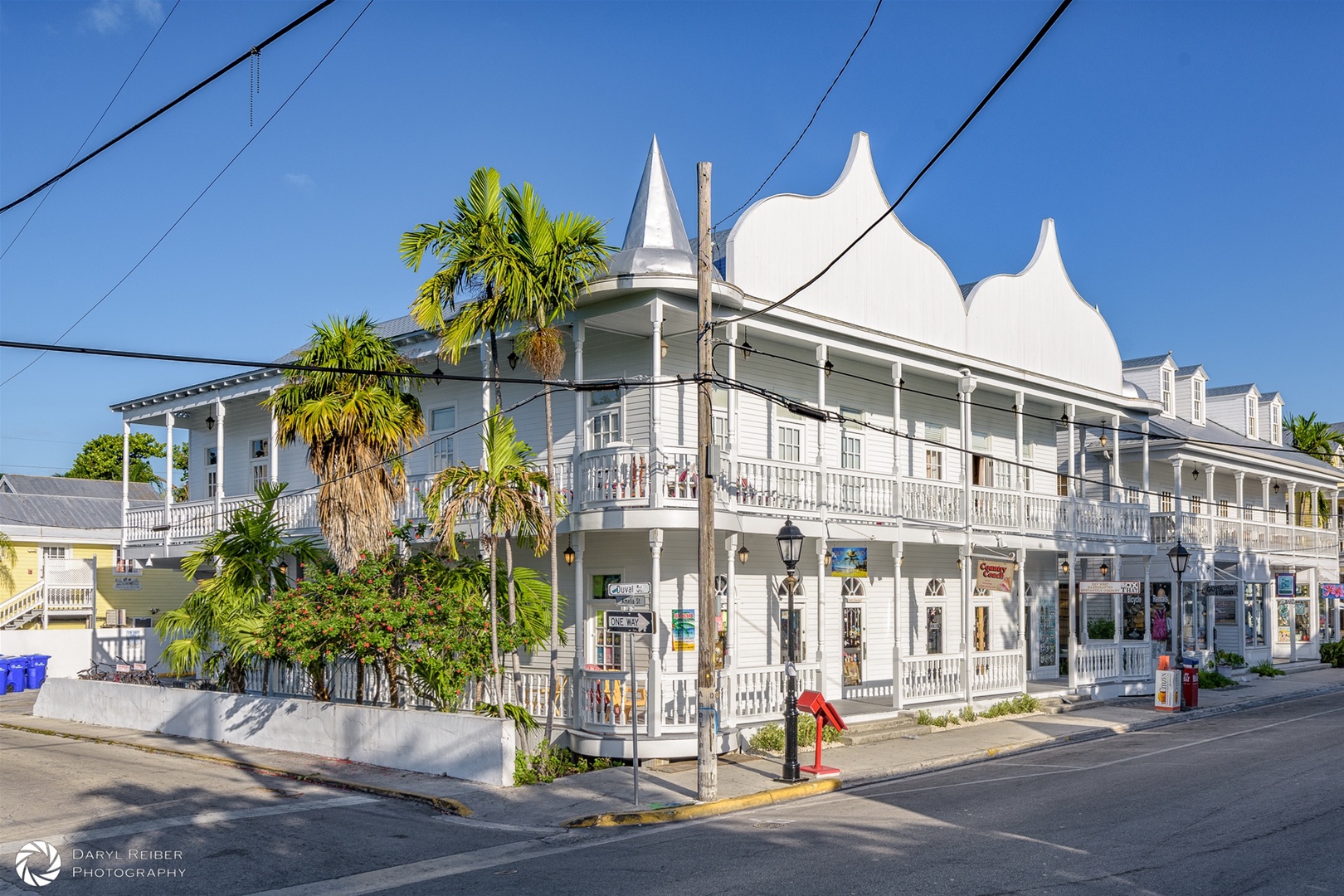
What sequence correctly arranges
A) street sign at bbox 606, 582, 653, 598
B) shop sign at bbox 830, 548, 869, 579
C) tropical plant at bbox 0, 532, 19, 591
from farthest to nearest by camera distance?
tropical plant at bbox 0, 532, 19, 591, shop sign at bbox 830, 548, 869, 579, street sign at bbox 606, 582, 653, 598

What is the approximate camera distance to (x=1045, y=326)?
2698 centimetres

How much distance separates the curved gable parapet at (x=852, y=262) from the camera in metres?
→ 20.5

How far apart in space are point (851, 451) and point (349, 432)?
1041 cm

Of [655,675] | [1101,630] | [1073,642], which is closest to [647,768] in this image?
[655,675]

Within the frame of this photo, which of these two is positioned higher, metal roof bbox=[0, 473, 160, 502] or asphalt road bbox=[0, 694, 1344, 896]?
metal roof bbox=[0, 473, 160, 502]

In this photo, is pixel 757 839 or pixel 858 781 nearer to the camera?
pixel 757 839

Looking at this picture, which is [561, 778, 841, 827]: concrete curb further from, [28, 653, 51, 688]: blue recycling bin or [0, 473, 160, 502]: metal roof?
[0, 473, 160, 502]: metal roof

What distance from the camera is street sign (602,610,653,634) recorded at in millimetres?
13992

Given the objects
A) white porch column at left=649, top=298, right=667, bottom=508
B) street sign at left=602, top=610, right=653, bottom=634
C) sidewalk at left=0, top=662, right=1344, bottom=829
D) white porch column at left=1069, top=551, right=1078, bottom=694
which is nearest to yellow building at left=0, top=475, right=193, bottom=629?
sidewalk at left=0, top=662, right=1344, bottom=829

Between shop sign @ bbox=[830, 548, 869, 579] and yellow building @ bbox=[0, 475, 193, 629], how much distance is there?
23.8 meters

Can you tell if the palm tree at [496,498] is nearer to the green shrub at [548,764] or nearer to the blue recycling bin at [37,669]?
the green shrub at [548,764]

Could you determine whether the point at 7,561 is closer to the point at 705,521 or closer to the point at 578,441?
the point at 578,441
